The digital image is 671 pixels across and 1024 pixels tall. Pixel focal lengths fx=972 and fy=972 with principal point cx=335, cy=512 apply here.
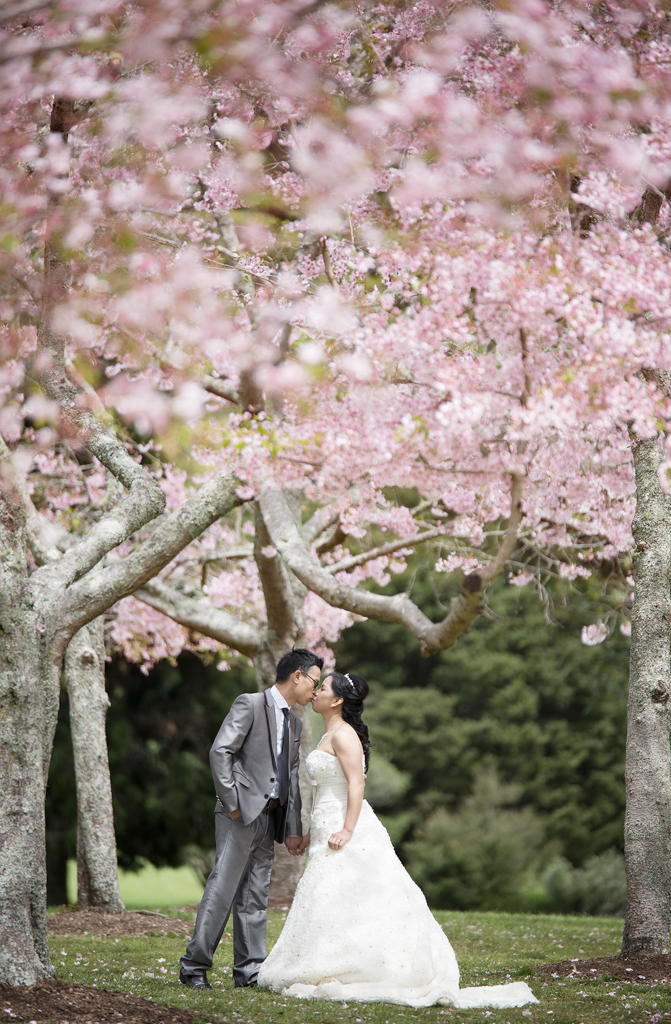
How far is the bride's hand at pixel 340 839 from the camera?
17.9 ft

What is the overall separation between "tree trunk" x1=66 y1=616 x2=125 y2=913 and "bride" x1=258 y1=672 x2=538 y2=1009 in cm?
455

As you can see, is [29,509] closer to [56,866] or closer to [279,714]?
[279,714]

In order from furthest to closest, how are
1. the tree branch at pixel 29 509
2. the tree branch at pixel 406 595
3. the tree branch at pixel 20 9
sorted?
the tree branch at pixel 29 509 < the tree branch at pixel 406 595 < the tree branch at pixel 20 9

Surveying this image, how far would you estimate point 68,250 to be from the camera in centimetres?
578

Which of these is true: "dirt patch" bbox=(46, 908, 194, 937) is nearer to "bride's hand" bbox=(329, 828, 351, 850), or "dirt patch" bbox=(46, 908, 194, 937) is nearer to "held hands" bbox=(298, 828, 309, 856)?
"held hands" bbox=(298, 828, 309, 856)

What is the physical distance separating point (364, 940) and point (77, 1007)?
4.96 feet

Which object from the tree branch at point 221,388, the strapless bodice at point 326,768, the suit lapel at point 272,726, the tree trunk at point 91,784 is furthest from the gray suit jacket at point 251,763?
the tree branch at point 221,388

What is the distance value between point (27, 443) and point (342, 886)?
26.6ft

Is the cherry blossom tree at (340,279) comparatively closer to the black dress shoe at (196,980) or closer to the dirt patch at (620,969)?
the dirt patch at (620,969)

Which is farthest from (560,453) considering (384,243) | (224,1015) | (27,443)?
(27,443)

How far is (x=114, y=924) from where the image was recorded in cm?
870

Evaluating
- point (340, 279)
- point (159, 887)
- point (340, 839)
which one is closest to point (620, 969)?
point (340, 839)

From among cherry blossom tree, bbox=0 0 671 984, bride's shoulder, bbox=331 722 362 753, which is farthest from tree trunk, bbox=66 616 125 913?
bride's shoulder, bbox=331 722 362 753

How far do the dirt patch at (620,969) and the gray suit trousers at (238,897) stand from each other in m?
1.99
